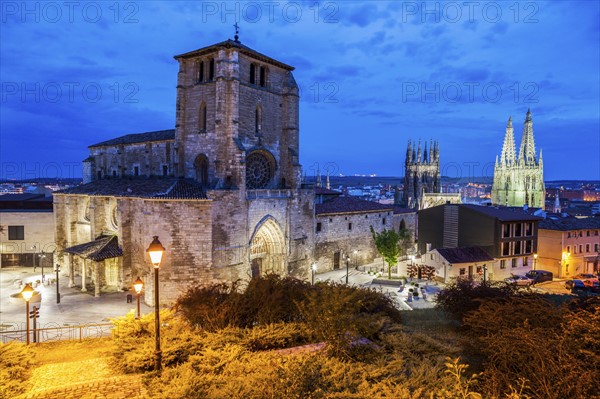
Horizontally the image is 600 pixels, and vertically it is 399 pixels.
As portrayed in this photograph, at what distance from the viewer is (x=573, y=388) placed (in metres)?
7.80

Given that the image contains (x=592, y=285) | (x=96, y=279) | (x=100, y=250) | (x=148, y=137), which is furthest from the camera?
(x=148, y=137)

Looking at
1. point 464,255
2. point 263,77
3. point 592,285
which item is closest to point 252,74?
point 263,77

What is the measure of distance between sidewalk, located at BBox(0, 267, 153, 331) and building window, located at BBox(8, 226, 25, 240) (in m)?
7.78

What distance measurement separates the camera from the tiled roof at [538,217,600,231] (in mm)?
43531

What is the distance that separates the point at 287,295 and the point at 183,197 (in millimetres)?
12082

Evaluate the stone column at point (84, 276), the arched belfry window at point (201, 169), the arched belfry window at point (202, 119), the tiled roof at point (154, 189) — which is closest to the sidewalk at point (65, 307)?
the stone column at point (84, 276)

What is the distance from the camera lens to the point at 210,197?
2642cm

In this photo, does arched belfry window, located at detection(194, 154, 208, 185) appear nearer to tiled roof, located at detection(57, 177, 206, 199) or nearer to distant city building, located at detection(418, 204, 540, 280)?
tiled roof, located at detection(57, 177, 206, 199)

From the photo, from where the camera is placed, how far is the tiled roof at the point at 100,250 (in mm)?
27944

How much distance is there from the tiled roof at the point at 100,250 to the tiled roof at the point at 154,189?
3.67 m

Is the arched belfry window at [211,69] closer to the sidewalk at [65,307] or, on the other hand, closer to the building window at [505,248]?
the sidewalk at [65,307]

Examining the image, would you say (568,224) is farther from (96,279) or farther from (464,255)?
(96,279)

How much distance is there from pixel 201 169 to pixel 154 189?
4.81 metres

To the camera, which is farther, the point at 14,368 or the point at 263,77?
the point at 263,77
